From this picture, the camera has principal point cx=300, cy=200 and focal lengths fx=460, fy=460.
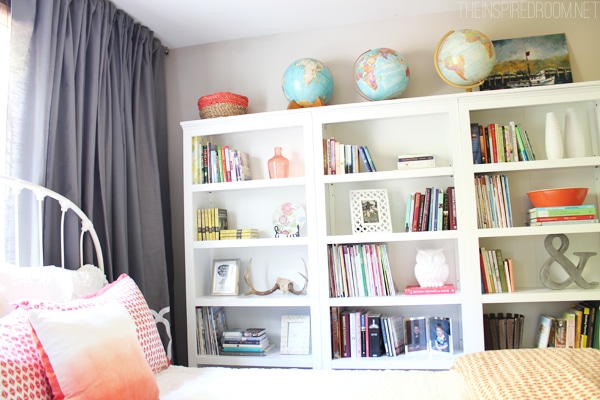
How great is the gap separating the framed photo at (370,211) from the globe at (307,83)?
21.8 inches

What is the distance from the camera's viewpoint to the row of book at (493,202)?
2.31m

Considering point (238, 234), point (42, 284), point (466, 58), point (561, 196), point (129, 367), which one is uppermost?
point (466, 58)

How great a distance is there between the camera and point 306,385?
163 centimetres

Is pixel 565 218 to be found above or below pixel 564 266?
above

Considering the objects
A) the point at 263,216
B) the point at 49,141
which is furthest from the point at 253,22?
the point at 49,141

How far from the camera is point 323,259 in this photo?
2359mm

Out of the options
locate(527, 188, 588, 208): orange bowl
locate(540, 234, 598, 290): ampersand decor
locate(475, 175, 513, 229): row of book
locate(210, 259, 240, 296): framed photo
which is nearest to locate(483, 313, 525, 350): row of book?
locate(540, 234, 598, 290): ampersand decor

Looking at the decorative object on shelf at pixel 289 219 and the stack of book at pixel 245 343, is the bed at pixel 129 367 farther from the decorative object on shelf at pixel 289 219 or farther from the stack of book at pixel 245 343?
the decorative object on shelf at pixel 289 219

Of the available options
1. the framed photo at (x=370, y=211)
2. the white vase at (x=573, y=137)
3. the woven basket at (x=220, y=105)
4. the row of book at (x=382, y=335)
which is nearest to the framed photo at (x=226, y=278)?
the row of book at (x=382, y=335)

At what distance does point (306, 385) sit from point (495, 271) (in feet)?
3.96

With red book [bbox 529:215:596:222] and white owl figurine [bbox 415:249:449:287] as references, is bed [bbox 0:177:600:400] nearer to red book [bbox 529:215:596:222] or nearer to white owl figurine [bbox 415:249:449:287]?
white owl figurine [bbox 415:249:449:287]

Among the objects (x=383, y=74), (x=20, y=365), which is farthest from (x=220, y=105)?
(x=20, y=365)

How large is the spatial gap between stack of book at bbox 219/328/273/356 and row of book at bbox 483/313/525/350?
3.77 ft

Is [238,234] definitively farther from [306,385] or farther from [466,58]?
[466,58]
